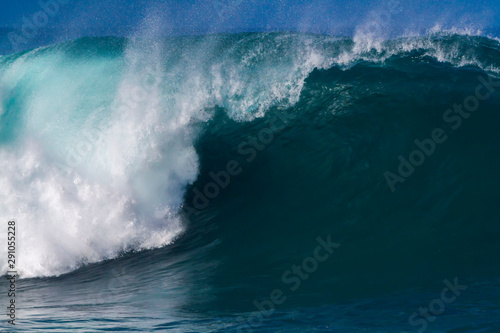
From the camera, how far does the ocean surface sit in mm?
5422

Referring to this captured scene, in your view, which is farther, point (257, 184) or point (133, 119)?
point (133, 119)

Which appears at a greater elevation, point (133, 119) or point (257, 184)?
point (133, 119)

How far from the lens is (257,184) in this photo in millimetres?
9148

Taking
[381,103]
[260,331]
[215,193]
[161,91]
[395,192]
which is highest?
[161,91]

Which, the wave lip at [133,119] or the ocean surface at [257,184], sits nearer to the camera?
the ocean surface at [257,184]

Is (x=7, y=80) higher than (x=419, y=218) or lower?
higher

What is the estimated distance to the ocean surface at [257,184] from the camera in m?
5.42

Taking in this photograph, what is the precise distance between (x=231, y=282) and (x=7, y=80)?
9840mm

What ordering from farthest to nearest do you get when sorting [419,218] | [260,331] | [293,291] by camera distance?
[419,218] → [293,291] → [260,331]

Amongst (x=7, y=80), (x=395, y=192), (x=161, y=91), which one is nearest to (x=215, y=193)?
(x=161, y=91)

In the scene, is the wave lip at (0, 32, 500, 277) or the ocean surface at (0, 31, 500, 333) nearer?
the ocean surface at (0, 31, 500, 333)

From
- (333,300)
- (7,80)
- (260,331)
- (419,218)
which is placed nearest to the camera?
(260,331)

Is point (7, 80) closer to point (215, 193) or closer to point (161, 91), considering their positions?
point (161, 91)

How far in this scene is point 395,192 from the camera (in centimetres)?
791
